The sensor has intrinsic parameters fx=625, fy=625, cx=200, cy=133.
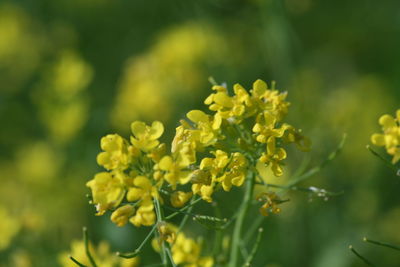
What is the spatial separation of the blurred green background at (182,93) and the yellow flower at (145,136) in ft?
3.87

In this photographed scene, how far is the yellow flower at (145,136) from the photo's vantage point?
2.01 metres

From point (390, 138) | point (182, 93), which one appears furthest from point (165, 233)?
point (182, 93)

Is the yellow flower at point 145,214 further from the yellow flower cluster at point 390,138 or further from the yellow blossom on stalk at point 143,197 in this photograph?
the yellow flower cluster at point 390,138

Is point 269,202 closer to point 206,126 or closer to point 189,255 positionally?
point 206,126

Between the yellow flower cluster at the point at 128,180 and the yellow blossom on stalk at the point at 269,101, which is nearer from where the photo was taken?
the yellow flower cluster at the point at 128,180

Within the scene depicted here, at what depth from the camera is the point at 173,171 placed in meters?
1.94

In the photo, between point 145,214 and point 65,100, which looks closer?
point 145,214

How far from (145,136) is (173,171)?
0.56 ft

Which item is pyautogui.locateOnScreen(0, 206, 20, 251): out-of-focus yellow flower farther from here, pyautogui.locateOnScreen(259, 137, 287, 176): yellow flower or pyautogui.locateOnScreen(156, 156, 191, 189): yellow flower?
pyautogui.locateOnScreen(259, 137, 287, 176): yellow flower

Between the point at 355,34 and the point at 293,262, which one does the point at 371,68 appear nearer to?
the point at 355,34

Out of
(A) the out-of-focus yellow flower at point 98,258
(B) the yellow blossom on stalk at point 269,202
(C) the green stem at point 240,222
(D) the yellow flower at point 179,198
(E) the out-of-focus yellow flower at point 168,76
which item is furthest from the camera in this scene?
(E) the out-of-focus yellow flower at point 168,76

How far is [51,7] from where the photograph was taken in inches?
267

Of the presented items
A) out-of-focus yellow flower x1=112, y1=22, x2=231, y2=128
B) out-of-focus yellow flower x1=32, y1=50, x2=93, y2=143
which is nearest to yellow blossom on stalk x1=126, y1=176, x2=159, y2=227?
out-of-focus yellow flower x1=112, y1=22, x2=231, y2=128

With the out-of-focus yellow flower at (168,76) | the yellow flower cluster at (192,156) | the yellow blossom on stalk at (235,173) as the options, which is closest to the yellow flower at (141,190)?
the yellow flower cluster at (192,156)
